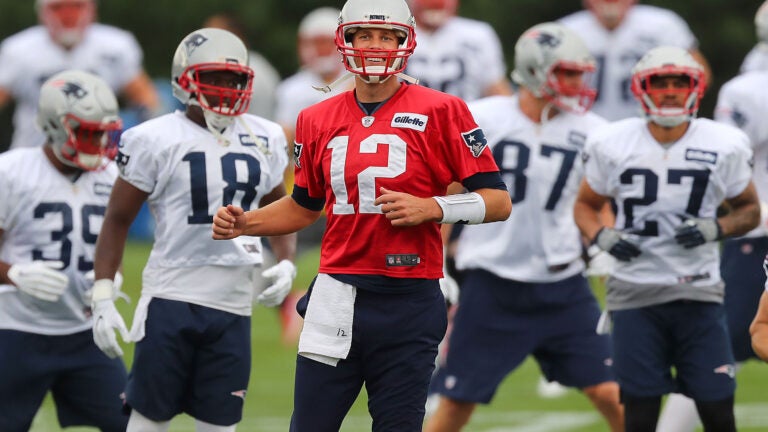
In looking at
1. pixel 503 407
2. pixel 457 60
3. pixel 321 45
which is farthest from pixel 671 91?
pixel 321 45

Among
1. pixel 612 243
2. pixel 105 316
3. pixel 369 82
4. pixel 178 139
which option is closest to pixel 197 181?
pixel 178 139

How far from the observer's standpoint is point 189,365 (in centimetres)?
595

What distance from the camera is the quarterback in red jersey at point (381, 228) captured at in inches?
202

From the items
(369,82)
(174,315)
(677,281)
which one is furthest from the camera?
(677,281)

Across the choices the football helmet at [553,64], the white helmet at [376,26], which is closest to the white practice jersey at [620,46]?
the football helmet at [553,64]

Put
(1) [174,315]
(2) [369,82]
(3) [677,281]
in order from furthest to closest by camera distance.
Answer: (3) [677,281] < (1) [174,315] < (2) [369,82]

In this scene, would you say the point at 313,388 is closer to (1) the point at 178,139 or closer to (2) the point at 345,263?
(2) the point at 345,263

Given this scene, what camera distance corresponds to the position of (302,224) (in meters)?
5.43

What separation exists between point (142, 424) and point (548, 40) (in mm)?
2544

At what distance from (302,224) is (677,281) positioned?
1635 mm

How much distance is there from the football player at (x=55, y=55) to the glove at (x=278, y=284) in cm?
337

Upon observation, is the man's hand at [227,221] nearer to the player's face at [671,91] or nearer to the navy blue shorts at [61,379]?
the navy blue shorts at [61,379]

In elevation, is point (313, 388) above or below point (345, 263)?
below

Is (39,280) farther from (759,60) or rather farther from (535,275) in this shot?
(759,60)
